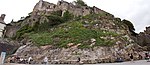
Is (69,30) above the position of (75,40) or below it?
above

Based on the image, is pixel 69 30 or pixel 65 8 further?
pixel 65 8

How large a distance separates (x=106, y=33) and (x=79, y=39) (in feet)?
16.6

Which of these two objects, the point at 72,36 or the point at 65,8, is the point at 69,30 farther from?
the point at 65,8

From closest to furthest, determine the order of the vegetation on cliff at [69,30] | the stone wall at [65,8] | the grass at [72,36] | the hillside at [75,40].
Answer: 1. the hillside at [75,40]
2. the grass at [72,36]
3. the vegetation on cliff at [69,30]
4. the stone wall at [65,8]

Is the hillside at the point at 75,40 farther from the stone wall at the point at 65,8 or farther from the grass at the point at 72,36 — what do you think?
the stone wall at the point at 65,8

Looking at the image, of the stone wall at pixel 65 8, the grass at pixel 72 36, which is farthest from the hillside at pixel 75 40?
the stone wall at pixel 65 8

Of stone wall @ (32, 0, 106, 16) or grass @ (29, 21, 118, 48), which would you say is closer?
grass @ (29, 21, 118, 48)

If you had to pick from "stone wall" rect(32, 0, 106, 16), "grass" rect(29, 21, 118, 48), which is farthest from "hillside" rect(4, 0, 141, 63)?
"stone wall" rect(32, 0, 106, 16)

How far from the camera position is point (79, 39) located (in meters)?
34.8

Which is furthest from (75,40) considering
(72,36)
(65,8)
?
(65,8)

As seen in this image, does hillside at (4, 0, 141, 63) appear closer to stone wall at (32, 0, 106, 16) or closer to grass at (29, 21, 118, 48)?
grass at (29, 21, 118, 48)

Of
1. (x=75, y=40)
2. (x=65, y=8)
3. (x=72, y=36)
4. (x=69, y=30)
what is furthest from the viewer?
(x=65, y=8)

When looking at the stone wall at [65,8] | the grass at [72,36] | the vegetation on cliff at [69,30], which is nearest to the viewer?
the grass at [72,36]

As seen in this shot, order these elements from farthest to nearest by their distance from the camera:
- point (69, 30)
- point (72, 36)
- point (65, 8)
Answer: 1. point (65, 8)
2. point (69, 30)
3. point (72, 36)
